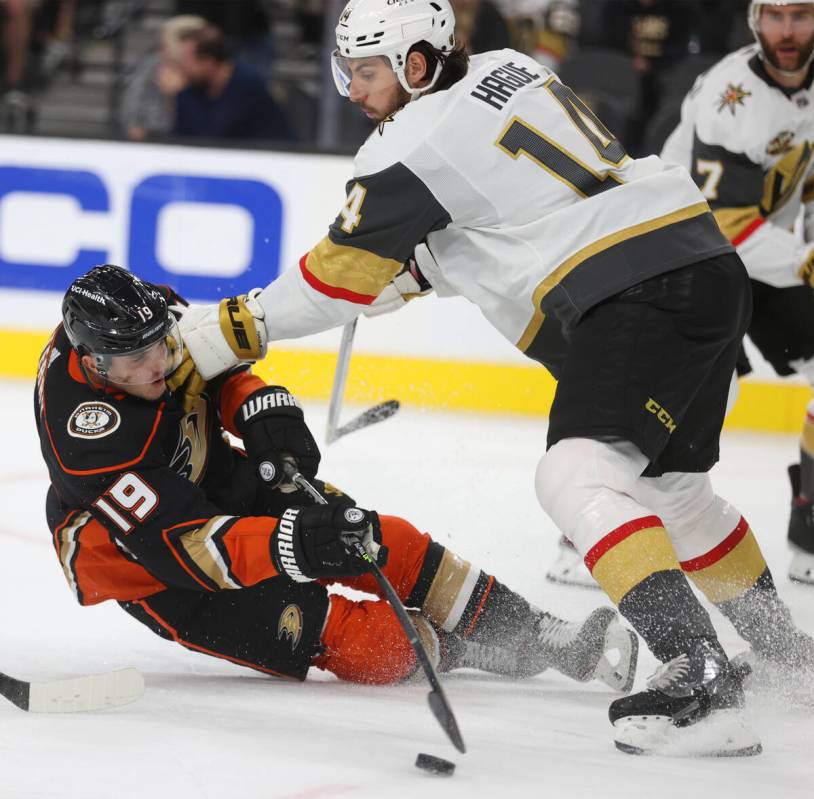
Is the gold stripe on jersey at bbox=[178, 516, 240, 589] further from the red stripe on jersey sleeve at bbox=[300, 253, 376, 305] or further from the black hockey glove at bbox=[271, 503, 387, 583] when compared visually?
the red stripe on jersey sleeve at bbox=[300, 253, 376, 305]

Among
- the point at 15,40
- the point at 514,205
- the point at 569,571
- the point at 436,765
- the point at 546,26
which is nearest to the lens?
the point at 436,765

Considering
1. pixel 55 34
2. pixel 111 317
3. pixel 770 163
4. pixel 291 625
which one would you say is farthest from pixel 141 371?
pixel 55 34

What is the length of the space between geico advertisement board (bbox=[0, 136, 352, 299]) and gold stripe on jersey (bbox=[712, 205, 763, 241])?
2.05 metres

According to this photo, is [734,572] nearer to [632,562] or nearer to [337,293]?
[632,562]

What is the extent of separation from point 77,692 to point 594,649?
34.0 inches

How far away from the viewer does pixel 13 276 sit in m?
5.50

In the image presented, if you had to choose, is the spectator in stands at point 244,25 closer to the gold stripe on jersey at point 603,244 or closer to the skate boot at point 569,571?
the skate boot at point 569,571

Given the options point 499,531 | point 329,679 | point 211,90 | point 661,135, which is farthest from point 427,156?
point 211,90

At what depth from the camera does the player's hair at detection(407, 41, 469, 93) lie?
2.36 meters

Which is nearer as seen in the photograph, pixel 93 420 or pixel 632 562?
pixel 632 562

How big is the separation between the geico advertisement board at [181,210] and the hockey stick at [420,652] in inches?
114

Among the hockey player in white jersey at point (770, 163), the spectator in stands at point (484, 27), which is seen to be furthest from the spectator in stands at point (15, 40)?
the hockey player in white jersey at point (770, 163)

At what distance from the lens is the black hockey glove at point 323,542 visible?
2.20 m

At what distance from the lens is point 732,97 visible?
3494 millimetres
